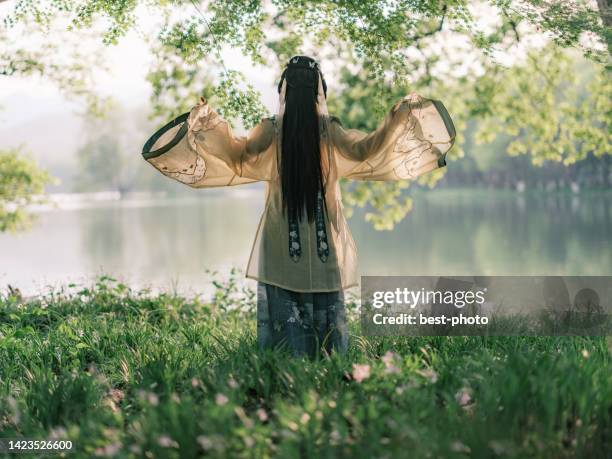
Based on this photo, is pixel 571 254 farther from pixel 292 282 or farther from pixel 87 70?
pixel 292 282

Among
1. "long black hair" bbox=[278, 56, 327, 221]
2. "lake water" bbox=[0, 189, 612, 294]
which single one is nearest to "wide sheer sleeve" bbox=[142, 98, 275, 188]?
"long black hair" bbox=[278, 56, 327, 221]

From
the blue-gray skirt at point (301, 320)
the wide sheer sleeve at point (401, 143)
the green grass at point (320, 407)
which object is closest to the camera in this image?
the green grass at point (320, 407)

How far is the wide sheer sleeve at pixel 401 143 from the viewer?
10.9 ft

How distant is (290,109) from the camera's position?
3355 millimetres

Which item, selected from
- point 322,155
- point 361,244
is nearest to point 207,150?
point 322,155

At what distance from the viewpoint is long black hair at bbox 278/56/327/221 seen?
131 inches

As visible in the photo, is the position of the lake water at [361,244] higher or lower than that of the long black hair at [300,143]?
lower

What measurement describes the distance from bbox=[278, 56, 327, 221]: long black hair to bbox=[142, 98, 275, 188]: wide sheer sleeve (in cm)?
16

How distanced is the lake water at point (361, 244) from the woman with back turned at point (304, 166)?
6.16 m

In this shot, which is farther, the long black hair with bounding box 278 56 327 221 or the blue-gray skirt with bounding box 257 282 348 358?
the blue-gray skirt with bounding box 257 282 348 358

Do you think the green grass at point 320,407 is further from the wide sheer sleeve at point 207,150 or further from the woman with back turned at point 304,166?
the wide sheer sleeve at point 207,150

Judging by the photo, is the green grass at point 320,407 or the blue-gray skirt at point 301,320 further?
the blue-gray skirt at point 301,320

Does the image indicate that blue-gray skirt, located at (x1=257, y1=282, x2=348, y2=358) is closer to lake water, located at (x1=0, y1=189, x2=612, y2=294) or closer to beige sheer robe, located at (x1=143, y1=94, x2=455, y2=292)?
beige sheer robe, located at (x1=143, y1=94, x2=455, y2=292)

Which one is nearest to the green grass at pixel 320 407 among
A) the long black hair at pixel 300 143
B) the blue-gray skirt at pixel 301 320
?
the blue-gray skirt at pixel 301 320
